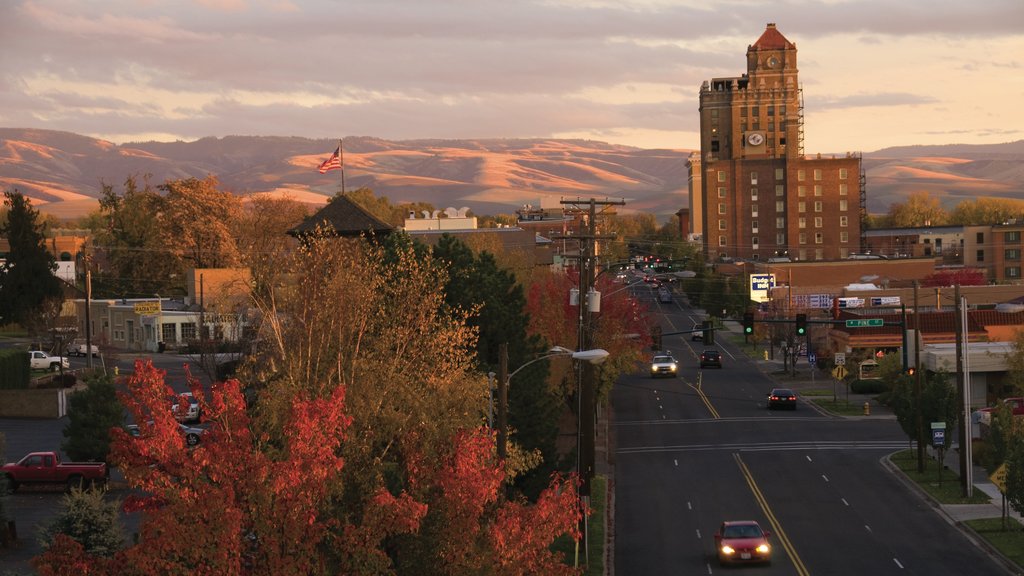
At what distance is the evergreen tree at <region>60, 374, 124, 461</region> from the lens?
50.8 meters

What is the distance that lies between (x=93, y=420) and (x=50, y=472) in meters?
3.31

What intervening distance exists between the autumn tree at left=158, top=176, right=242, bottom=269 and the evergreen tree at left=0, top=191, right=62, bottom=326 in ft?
108

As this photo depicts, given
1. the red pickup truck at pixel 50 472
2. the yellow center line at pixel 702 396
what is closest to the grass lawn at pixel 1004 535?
the yellow center line at pixel 702 396

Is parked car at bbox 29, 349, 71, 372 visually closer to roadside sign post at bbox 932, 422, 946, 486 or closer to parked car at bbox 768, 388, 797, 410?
parked car at bbox 768, 388, 797, 410

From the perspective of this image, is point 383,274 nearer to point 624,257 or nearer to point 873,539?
point 873,539

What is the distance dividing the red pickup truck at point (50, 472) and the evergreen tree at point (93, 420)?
2.05 metres

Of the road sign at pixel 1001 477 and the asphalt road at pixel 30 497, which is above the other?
the road sign at pixel 1001 477

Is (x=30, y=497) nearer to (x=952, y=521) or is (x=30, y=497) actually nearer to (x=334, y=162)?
(x=952, y=521)

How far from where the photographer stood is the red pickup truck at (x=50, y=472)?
158 ft

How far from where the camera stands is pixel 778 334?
11300 cm

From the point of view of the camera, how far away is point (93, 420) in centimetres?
5112

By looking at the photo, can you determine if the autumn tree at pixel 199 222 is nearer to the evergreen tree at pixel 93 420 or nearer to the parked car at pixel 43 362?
the parked car at pixel 43 362

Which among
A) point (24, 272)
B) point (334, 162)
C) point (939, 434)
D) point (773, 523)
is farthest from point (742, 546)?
point (24, 272)

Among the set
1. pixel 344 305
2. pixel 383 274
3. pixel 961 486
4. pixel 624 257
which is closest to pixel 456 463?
pixel 344 305
